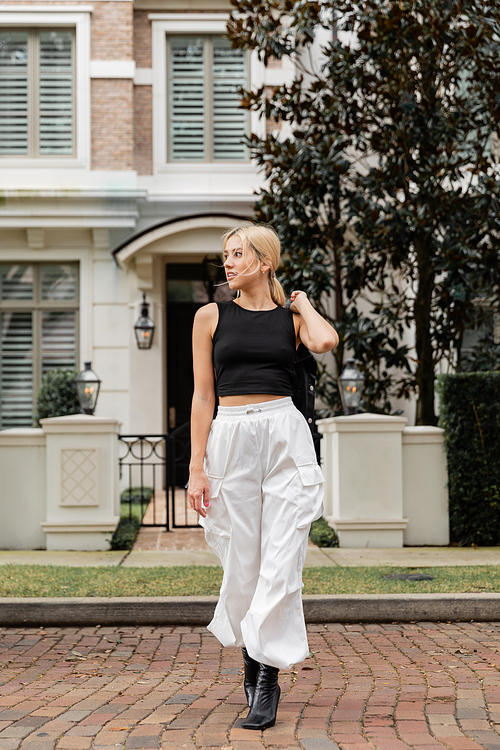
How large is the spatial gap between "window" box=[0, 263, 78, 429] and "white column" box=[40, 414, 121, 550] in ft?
17.0

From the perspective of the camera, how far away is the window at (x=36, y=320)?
544 inches

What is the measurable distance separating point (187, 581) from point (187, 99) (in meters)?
9.72

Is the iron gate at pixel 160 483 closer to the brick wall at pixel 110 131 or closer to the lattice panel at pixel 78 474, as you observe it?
the lattice panel at pixel 78 474

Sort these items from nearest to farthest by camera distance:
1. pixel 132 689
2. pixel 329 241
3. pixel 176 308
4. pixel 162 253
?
pixel 132 689 < pixel 329 241 < pixel 162 253 < pixel 176 308

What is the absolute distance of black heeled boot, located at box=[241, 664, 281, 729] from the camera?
3.46 meters

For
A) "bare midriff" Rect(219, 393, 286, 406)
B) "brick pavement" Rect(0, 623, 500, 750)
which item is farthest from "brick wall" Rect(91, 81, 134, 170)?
"bare midriff" Rect(219, 393, 286, 406)

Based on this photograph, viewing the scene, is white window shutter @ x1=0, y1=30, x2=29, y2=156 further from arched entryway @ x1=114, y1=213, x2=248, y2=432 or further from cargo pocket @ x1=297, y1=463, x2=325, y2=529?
cargo pocket @ x1=297, y1=463, x2=325, y2=529

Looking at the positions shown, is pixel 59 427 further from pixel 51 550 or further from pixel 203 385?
pixel 203 385

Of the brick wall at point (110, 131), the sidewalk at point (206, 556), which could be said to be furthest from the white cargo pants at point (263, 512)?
the brick wall at point (110, 131)

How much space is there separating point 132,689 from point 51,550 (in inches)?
187

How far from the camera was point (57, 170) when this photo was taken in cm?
1347

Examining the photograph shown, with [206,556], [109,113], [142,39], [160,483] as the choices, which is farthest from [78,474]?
[142,39]

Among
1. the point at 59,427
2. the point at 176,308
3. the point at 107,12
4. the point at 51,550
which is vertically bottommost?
the point at 51,550

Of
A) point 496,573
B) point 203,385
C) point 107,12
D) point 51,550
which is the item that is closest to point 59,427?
point 51,550
